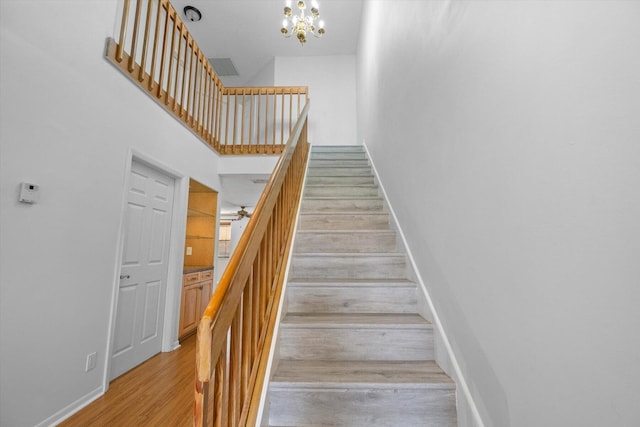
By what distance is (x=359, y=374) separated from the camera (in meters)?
1.49

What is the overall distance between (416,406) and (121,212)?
8.00 ft

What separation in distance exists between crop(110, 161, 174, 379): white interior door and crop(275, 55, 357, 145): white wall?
3958mm

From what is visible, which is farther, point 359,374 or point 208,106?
point 208,106

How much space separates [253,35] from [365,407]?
254 inches

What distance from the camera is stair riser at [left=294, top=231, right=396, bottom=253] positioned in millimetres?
2572

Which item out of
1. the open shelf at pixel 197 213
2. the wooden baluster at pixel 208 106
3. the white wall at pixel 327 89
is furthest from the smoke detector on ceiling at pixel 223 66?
the open shelf at pixel 197 213

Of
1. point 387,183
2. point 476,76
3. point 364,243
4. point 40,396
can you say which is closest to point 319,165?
point 387,183

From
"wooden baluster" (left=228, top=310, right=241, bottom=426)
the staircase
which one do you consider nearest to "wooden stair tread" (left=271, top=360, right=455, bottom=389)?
the staircase

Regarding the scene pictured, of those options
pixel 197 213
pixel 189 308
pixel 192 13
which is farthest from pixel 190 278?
pixel 192 13

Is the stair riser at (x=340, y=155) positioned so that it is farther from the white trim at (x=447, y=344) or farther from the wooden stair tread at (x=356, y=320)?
the wooden stair tread at (x=356, y=320)

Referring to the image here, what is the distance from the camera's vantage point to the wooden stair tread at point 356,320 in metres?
1.70

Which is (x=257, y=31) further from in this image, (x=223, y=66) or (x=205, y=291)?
(x=205, y=291)

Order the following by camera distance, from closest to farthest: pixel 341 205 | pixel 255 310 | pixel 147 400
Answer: pixel 255 310 < pixel 147 400 < pixel 341 205

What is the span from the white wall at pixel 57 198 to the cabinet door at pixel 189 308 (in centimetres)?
136
